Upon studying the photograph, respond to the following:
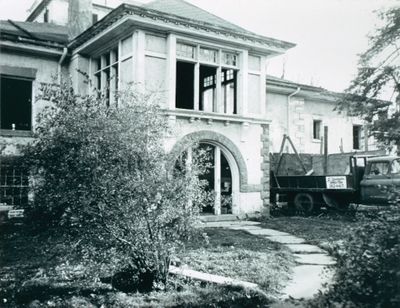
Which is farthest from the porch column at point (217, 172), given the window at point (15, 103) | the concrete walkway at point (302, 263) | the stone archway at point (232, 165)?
the window at point (15, 103)

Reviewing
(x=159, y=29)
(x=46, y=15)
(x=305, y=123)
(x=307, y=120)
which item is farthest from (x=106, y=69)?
(x=46, y=15)

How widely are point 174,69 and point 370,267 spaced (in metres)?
9.69

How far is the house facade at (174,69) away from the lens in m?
12.2

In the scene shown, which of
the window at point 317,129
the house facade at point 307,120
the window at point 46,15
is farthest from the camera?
the window at point 46,15

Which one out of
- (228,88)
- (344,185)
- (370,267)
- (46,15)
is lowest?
(370,267)

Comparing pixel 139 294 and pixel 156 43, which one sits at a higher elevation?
pixel 156 43

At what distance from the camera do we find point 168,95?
12.2 m

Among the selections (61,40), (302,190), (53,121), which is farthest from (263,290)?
(61,40)

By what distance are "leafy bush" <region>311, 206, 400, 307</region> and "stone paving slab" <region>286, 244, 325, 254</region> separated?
4219mm

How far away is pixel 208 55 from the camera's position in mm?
13625

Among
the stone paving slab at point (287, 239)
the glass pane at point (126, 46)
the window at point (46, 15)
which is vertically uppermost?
the window at point (46, 15)

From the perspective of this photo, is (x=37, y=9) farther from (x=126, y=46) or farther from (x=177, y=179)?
(x=177, y=179)

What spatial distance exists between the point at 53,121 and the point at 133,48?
7.06 meters

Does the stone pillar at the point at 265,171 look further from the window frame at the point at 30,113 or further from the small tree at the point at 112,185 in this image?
the small tree at the point at 112,185
